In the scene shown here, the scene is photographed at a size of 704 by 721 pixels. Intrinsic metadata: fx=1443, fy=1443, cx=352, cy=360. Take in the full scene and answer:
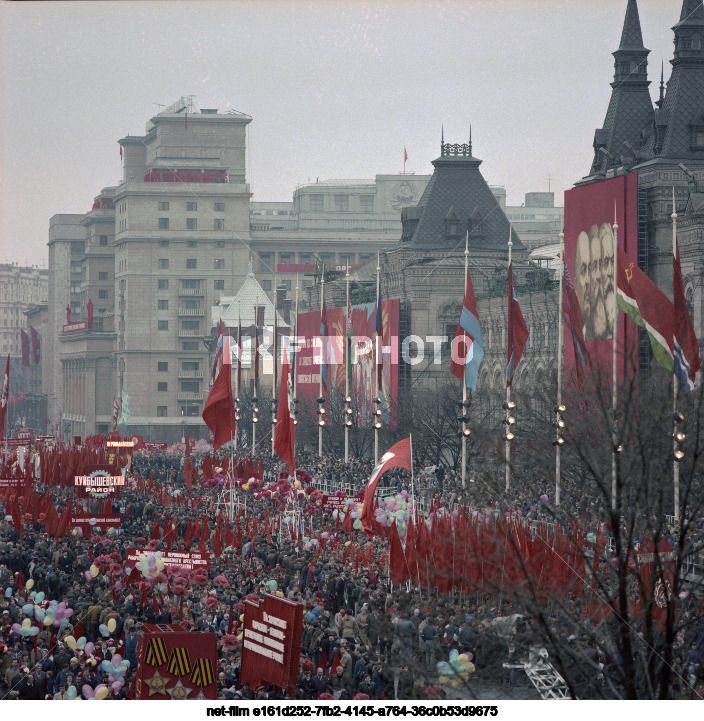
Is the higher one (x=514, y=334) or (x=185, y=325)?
(x=185, y=325)

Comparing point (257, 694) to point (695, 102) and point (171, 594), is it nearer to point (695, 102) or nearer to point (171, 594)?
point (171, 594)

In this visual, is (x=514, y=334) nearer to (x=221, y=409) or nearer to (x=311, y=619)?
(x=221, y=409)

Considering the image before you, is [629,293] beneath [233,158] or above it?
beneath

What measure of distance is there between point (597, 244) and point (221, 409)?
62.7 feet

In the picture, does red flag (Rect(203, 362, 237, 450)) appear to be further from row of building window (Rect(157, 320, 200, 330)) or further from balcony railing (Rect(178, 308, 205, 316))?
row of building window (Rect(157, 320, 200, 330))

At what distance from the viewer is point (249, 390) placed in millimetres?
102062

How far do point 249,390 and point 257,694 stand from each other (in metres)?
81.6

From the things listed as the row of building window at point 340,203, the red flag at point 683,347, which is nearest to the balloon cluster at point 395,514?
the red flag at point 683,347

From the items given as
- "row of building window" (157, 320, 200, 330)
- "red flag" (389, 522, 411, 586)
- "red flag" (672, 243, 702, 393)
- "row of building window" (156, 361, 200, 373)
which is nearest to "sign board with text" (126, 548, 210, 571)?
"red flag" (389, 522, 411, 586)

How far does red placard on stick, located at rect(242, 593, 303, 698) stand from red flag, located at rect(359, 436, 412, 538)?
11761mm

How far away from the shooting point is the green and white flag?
110ft

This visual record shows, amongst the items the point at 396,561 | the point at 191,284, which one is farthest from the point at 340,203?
the point at 396,561

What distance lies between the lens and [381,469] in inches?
1377
